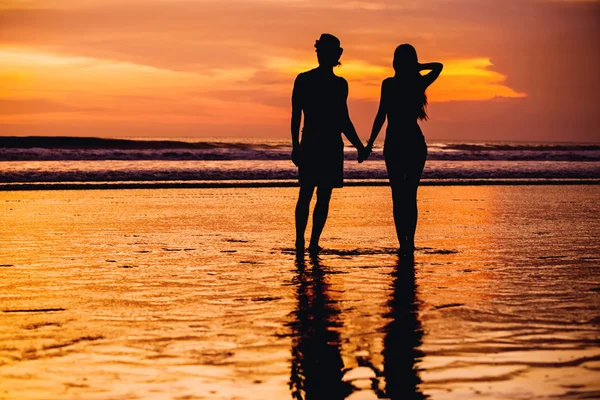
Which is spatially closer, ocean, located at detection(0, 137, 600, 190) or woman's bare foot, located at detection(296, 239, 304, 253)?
woman's bare foot, located at detection(296, 239, 304, 253)

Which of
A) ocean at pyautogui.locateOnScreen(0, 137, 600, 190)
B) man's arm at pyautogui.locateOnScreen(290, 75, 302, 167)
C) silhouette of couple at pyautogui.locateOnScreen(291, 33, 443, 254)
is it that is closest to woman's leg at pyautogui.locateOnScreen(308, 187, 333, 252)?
silhouette of couple at pyautogui.locateOnScreen(291, 33, 443, 254)

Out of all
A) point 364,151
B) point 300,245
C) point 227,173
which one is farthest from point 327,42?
point 227,173

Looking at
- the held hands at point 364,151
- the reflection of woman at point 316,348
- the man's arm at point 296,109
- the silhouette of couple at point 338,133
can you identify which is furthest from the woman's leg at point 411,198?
the reflection of woman at point 316,348

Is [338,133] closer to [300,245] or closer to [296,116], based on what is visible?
[296,116]

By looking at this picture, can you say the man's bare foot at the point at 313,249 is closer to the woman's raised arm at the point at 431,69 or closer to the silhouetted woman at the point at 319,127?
the silhouetted woman at the point at 319,127

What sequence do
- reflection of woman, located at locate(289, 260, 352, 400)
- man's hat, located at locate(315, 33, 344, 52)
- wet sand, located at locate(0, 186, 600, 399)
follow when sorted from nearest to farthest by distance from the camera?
reflection of woman, located at locate(289, 260, 352, 400) → wet sand, located at locate(0, 186, 600, 399) → man's hat, located at locate(315, 33, 344, 52)

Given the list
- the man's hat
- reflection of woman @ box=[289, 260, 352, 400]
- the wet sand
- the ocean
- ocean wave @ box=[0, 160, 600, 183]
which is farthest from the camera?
ocean wave @ box=[0, 160, 600, 183]

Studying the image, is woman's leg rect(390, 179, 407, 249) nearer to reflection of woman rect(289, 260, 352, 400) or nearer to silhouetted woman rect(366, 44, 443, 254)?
silhouetted woman rect(366, 44, 443, 254)

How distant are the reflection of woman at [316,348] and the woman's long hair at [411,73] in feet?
10.4

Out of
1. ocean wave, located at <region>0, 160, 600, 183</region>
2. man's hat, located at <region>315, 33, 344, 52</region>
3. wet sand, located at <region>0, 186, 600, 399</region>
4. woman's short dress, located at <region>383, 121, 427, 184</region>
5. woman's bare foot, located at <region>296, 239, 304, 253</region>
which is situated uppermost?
man's hat, located at <region>315, 33, 344, 52</region>

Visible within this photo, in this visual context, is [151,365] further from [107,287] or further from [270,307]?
[107,287]

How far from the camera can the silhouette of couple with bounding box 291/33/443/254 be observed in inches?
378

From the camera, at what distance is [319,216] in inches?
383

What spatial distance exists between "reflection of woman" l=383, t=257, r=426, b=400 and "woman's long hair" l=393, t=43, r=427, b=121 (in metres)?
2.89
